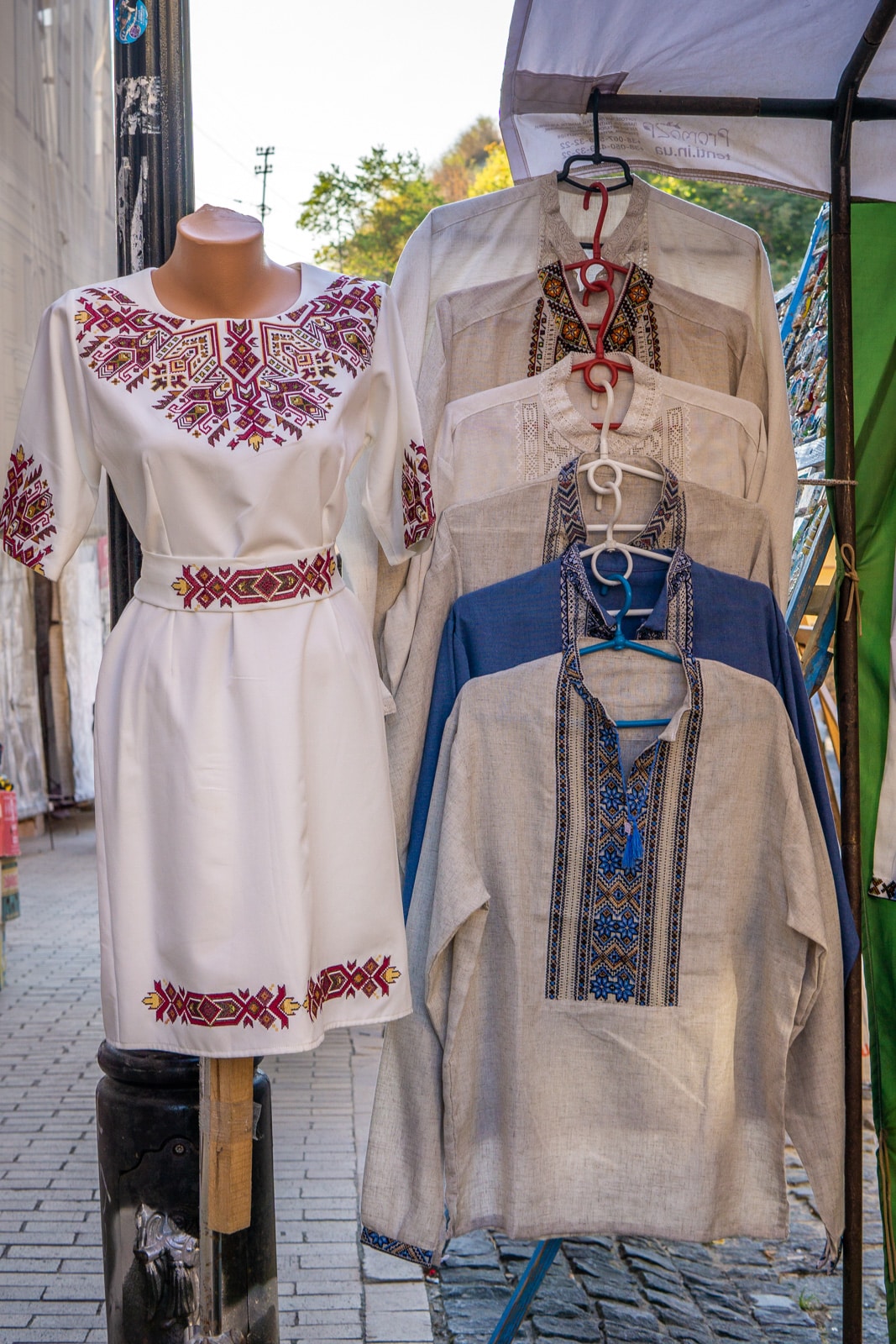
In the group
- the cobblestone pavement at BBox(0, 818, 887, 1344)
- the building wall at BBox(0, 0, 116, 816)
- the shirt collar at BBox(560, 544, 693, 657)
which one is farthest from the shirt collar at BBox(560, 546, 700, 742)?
the building wall at BBox(0, 0, 116, 816)

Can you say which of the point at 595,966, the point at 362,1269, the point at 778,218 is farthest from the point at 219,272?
the point at 778,218

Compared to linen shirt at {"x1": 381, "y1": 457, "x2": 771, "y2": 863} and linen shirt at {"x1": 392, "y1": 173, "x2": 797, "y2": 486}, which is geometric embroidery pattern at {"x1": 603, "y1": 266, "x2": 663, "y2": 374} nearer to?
linen shirt at {"x1": 392, "y1": 173, "x2": 797, "y2": 486}

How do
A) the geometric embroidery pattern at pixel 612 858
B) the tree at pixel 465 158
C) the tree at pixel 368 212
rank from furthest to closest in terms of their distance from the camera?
the tree at pixel 465 158, the tree at pixel 368 212, the geometric embroidery pattern at pixel 612 858

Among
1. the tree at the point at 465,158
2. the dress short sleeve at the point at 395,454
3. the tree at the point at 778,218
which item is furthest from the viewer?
the tree at the point at 465,158

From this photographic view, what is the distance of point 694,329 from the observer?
2.36 metres

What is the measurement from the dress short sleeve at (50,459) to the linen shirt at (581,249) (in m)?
0.65

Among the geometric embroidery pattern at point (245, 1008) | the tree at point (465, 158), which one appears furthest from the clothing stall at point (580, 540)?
the tree at point (465, 158)

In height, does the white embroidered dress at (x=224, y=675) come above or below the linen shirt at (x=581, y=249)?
below

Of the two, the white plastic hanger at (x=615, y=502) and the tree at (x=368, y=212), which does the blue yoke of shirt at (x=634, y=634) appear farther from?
the tree at (x=368, y=212)

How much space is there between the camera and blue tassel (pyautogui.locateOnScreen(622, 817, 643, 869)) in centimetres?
212

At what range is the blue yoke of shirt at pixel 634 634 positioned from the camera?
2176mm

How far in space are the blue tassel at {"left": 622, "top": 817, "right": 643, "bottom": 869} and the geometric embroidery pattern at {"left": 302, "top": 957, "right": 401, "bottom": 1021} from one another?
433 millimetres

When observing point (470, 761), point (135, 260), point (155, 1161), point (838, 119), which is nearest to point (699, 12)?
point (838, 119)

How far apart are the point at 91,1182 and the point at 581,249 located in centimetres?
286
